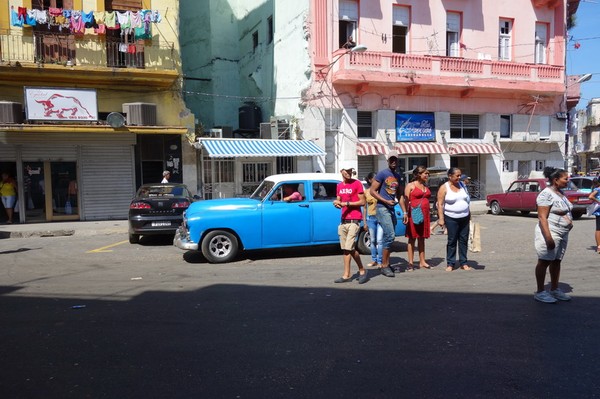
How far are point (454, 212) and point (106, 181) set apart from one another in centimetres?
1427

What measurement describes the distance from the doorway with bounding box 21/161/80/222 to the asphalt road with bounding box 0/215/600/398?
399 inches

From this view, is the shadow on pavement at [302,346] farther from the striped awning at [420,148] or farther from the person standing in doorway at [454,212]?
the striped awning at [420,148]

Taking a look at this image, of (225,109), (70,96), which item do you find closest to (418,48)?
(225,109)

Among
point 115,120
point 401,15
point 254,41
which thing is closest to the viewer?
point 115,120

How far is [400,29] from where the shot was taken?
70.1 ft

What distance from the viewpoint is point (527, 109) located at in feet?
77.0

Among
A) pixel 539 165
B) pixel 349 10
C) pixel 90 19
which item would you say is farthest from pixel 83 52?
pixel 539 165

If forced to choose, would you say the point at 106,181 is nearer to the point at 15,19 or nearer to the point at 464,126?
the point at 15,19

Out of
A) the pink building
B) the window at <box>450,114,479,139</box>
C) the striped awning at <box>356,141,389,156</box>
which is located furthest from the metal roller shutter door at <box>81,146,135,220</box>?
the window at <box>450,114,479,139</box>

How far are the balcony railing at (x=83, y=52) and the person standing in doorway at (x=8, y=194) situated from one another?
163 inches

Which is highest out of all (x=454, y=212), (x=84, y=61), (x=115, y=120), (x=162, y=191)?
(x=84, y=61)

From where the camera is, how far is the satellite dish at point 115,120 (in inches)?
648

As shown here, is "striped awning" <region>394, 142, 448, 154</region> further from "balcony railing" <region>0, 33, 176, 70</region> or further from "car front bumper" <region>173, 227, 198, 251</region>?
"car front bumper" <region>173, 227, 198, 251</region>

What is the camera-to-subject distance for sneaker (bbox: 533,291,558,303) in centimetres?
574
